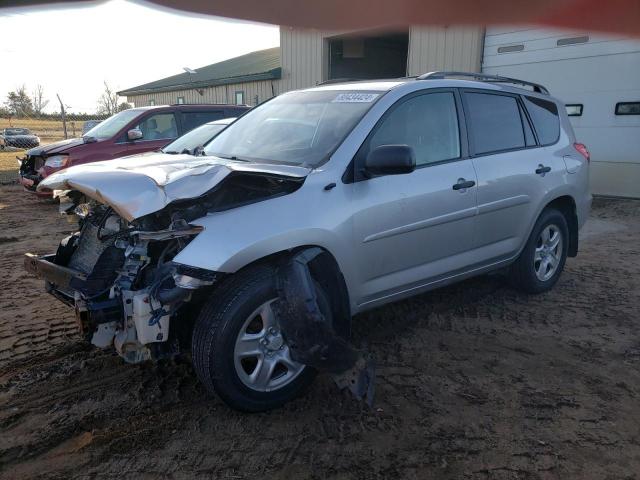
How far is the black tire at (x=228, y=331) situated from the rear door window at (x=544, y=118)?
307 centimetres

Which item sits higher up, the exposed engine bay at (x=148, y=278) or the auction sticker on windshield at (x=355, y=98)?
the auction sticker on windshield at (x=355, y=98)

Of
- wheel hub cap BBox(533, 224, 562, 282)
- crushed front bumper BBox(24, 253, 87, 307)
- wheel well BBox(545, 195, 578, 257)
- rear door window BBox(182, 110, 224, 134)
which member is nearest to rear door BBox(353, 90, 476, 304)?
wheel hub cap BBox(533, 224, 562, 282)

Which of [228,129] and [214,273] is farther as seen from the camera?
[228,129]

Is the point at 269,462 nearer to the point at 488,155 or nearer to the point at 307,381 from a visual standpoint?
the point at 307,381

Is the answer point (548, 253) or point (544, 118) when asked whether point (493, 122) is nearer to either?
point (544, 118)

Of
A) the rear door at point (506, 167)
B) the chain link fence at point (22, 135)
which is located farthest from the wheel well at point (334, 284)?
the chain link fence at point (22, 135)

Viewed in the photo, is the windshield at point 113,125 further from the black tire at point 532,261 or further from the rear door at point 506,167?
the black tire at point 532,261

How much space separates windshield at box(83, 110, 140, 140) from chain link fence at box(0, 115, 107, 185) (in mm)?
1333

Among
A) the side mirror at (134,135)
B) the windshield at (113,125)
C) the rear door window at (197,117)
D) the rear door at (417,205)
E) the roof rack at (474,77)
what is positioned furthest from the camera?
the rear door window at (197,117)

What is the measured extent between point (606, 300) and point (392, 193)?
2.67 meters

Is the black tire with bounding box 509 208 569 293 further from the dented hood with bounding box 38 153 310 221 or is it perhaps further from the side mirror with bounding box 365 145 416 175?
the dented hood with bounding box 38 153 310 221

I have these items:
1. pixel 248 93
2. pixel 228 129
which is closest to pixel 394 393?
pixel 228 129

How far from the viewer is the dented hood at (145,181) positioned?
259cm

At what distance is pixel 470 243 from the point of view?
12.8 ft
